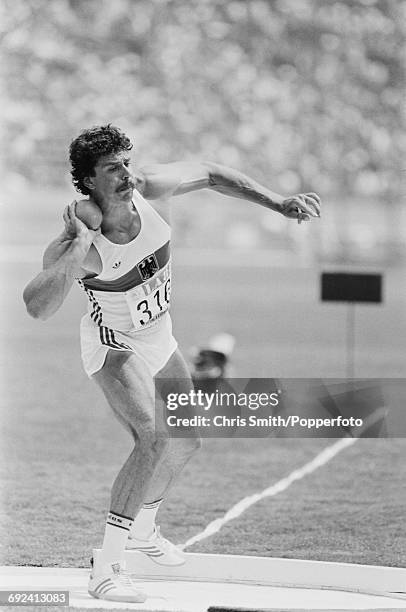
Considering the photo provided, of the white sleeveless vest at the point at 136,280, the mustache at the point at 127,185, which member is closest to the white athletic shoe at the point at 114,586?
the white sleeveless vest at the point at 136,280

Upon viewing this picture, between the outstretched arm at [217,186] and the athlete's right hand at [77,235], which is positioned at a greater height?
the outstretched arm at [217,186]

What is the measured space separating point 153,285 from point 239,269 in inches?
753

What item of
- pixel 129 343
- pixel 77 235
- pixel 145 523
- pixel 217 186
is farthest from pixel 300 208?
pixel 145 523

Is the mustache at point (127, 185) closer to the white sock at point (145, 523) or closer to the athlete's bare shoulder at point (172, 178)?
the athlete's bare shoulder at point (172, 178)

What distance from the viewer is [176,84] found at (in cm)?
2195

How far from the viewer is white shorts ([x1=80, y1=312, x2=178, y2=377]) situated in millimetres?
3908

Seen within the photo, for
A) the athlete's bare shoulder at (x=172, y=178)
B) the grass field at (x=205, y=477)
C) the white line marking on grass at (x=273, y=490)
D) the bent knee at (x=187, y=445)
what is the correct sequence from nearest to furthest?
the athlete's bare shoulder at (x=172, y=178) < the bent knee at (x=187, y=445) < the grass field at (x=205, y=477) < the white line marking on grass at (x=273, y=490)

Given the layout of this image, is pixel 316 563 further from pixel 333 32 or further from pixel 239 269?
pixel 239 269

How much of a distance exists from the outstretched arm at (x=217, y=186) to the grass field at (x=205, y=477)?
1.69m

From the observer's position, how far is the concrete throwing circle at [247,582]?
3904 millimetres

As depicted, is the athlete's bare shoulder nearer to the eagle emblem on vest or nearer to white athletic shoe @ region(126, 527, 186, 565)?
the eagle emblem on vest

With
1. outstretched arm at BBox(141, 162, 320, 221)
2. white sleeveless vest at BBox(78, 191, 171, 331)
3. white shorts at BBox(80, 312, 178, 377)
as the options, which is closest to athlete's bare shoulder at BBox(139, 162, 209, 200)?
outstretched arm at BBox(141, 162, 320, 221)

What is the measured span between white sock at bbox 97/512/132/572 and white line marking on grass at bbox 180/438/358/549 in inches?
50.3

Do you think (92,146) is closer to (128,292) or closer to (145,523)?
(128,292)
